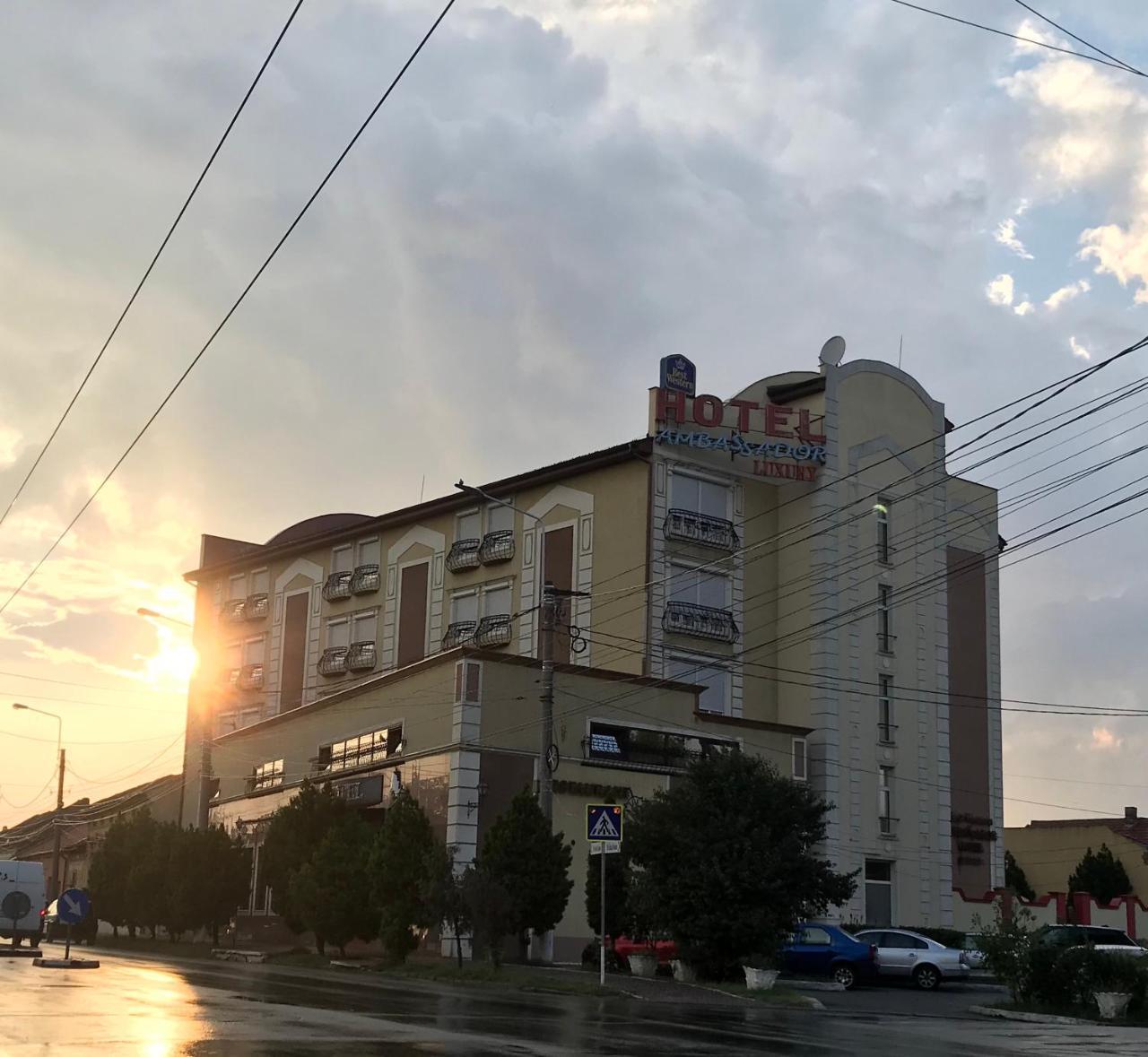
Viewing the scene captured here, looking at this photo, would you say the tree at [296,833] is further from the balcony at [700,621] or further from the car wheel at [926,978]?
the car wheel at [926,978]

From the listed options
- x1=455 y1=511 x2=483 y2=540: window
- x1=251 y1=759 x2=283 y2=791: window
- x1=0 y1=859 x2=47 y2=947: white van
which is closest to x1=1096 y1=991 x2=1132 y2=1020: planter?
x1=0 y1=859 x2=47 y2=947: white van

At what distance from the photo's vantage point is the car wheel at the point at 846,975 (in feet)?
117

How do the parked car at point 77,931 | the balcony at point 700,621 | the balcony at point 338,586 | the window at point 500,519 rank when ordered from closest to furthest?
the balcony at point 700,621 → the parked car at point 77,931 → the window at point 500,519 → the balcony at point 338,586

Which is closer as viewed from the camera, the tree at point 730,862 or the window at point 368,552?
the tree at point 730,862

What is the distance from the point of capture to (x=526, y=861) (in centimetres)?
3491

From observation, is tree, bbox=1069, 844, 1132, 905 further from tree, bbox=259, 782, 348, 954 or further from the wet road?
the wet road

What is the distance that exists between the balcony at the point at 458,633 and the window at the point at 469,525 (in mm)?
3328

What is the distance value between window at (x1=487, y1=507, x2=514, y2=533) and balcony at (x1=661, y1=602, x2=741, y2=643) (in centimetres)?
860

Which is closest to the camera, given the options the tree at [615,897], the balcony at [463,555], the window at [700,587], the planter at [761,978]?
the planter at [761,978]

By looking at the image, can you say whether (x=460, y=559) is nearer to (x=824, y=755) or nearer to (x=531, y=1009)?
(x=824, y=755)

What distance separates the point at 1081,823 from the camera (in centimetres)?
7819

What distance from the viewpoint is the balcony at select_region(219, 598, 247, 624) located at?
7019cm

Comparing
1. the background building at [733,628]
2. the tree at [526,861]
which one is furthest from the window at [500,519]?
the tree at [526,861]

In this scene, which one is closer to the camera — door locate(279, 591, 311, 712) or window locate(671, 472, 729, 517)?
window locate(671, 472, 729, 517)
